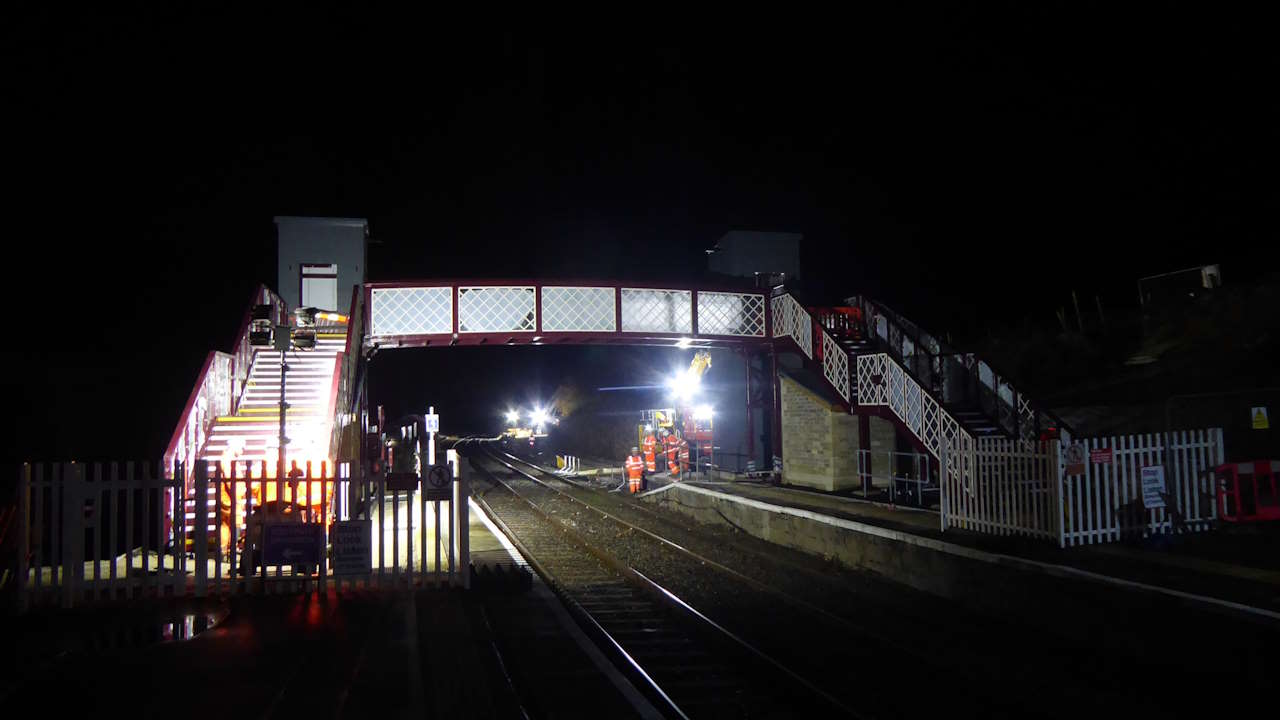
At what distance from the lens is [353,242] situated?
2628 centimetres

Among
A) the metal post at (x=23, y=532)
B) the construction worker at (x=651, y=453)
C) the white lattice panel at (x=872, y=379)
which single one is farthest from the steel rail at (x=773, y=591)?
the metal post at (x=23, y=532)

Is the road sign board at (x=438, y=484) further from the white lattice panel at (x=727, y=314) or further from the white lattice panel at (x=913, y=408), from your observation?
the white lattice panel at (x=727, y=314)

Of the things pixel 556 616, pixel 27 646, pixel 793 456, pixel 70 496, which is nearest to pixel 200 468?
pixel 70 496

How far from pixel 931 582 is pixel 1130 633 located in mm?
3142

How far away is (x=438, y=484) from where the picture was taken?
9.10 m

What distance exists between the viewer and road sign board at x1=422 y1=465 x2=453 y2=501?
8992 millimetres

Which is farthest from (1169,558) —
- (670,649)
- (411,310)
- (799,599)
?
(411,310)

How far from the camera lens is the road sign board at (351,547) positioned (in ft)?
28.4

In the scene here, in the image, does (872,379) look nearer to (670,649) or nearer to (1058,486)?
(1058,486)

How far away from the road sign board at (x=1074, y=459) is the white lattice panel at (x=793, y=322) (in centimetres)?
1029

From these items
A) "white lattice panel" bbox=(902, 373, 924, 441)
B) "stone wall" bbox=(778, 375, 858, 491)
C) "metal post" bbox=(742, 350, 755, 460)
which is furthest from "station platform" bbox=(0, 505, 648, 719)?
"metal post" bbox=(742, 350, 755, 460)

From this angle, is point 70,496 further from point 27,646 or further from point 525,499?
point 525,499

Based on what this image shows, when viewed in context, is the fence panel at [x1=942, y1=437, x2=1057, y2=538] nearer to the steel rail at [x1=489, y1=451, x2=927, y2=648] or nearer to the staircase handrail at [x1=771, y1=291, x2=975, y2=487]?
the staircase handrail at [x1=771, y1=291, x2=975, y2=487]

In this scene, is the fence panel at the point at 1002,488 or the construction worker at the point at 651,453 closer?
the fence panel at the point at 1002,488
